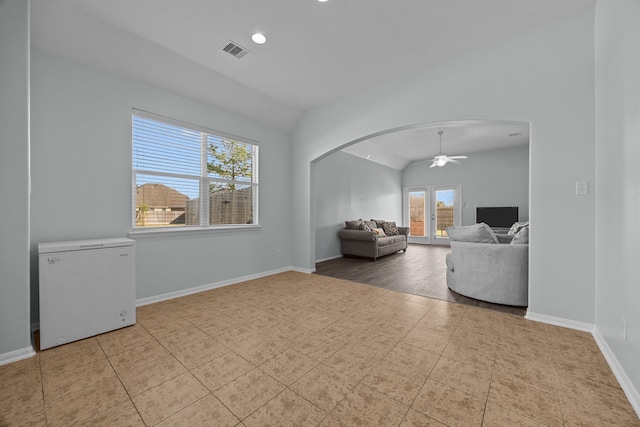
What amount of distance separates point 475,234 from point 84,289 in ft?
14.6

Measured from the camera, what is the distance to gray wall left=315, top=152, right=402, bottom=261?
20.0 feet

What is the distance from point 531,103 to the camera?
267 centimetres

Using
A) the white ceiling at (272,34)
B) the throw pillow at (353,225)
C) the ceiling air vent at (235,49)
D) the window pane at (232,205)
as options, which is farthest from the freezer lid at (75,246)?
the throw pillow at (353,225)

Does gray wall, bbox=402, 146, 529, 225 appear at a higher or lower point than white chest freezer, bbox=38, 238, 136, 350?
higher

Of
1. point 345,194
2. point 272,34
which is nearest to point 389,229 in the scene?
point 345,194

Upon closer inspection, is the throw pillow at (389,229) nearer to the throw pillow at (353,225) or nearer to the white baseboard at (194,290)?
the throw pillow at (353,225)

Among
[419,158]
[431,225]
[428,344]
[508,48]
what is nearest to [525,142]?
[419,158]

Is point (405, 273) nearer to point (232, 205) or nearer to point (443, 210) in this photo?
point (232, 205)

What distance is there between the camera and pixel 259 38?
2.78m

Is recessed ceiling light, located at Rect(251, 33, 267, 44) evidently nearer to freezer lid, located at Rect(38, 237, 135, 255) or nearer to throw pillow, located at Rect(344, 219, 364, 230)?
freezer lid, located at Rect(38, 237, 135, 255)

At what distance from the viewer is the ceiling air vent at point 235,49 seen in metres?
2.88

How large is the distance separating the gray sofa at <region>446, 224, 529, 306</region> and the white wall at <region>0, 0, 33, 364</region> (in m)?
4.53

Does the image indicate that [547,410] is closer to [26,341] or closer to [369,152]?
[26,341]

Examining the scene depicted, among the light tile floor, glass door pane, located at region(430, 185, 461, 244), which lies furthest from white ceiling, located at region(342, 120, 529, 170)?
the light tile floor
